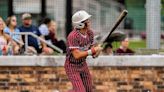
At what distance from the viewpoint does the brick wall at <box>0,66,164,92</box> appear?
510 inches

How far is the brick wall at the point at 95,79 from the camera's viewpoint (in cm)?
1296

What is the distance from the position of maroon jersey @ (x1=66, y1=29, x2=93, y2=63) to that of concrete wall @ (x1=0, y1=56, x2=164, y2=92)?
218 cm

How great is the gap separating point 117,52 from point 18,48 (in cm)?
200

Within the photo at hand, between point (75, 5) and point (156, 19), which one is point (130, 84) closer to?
point (156, 19)

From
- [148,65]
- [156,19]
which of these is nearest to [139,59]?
[148,65]

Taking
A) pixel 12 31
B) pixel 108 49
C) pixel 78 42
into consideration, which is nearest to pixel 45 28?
pixel 12 31

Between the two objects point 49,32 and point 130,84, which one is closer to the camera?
point 130,84

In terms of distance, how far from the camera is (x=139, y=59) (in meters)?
12.9

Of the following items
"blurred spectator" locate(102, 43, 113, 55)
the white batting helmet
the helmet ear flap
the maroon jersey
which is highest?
the white batting helmet

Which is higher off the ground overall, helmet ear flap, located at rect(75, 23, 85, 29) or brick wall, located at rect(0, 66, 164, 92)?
helmet ear flap, located at rect(75, 23, 85, 29)

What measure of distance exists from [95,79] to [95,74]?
3.6 inches

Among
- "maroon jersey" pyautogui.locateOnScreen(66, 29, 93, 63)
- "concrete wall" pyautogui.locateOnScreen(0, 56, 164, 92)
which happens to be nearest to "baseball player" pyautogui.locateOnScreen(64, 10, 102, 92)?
"maroon jersey" pyautogui.locateOnScreen(66, 29, 93, 63)

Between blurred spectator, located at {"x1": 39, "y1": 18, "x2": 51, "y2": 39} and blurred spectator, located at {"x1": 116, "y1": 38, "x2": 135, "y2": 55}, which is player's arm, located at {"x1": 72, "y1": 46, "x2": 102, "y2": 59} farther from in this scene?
blurred spectator, located at {"x1": 39, "y1": 18, "x2": 51, "y2": 39}

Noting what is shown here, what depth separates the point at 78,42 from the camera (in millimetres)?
10578
